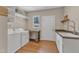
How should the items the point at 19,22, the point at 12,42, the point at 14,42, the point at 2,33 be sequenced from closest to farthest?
1. the point at 2,33
2. the point at 12,42
3. the point at 14,42
4. the point at 19,22

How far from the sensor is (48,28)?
817cm

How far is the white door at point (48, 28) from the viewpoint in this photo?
8.02 metres

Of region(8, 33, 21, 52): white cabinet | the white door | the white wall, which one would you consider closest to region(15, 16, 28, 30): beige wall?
the white door

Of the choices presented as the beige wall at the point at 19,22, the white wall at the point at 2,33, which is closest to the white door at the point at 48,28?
the beige wall at the point at 19,22

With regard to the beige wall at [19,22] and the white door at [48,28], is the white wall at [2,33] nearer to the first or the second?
the beige wall at [19,22]

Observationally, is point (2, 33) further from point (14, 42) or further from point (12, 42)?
point (14, 42)

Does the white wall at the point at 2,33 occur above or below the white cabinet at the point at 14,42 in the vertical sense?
above

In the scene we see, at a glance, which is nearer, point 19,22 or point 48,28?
point 19,22

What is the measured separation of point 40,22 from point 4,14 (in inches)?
235

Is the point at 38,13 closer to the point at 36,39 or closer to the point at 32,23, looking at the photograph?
the point at 32,23

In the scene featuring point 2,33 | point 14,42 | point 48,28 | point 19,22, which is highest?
point 19,22

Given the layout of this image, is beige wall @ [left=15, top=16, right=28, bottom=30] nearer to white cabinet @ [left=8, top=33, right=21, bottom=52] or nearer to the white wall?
white cabinet @ [left=8, top=33, right=21, bottom=52]

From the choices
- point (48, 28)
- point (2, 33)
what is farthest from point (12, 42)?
point (48, 28)
